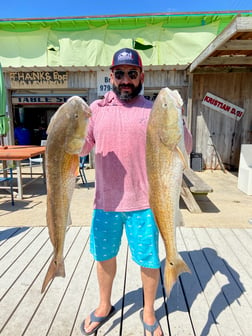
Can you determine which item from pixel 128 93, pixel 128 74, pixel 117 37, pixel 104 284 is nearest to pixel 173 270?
pixel 104 284

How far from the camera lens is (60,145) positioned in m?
1.41

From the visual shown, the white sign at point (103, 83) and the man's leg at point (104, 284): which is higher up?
the white sign at point (103, 83)

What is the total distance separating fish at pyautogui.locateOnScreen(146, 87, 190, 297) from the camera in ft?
4.38

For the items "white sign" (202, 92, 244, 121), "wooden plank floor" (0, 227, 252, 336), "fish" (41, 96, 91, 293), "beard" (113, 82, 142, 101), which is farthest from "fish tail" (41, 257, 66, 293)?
"white sign" (202, 92, 244, 121)

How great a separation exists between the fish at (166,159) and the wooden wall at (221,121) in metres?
7.37

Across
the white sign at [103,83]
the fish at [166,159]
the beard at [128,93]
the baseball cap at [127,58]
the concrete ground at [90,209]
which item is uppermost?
the white sign at [103,83]

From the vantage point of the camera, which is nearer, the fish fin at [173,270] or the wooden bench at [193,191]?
the fish fin at [173,270]

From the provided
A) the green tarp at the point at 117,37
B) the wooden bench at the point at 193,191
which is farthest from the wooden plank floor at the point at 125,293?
the green tarp at the point at 117,37

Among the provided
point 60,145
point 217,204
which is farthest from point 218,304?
point 217,204

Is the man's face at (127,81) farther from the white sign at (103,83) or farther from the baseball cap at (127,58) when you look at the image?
the white sign at (103,83)

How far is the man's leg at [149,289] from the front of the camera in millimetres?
1801

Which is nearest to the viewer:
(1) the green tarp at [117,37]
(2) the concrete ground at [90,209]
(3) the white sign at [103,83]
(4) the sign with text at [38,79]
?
(2) the concrete ground at [90,209]

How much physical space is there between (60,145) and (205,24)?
11.1m

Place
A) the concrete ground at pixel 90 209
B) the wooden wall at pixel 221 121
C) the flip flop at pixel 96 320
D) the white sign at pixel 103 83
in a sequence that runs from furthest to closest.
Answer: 1. the white sign at pixel 103 83
2. the wooden wall at pixel 221 121
3. the concrete ground at pixel 90 209
4. the flip flop at pixel 96 320
